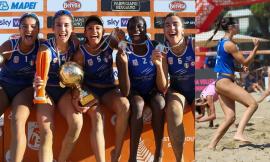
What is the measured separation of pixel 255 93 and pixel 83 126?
1482cm

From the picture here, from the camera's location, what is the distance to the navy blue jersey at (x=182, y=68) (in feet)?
17.9

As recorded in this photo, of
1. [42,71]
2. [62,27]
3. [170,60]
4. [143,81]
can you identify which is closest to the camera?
[42,71]

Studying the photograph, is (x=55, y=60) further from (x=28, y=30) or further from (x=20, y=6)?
(x=20, y=6)

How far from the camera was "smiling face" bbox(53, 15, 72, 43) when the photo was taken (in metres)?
5.04

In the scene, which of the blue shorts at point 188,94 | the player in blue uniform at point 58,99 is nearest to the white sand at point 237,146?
the blue shorts at point 188,94

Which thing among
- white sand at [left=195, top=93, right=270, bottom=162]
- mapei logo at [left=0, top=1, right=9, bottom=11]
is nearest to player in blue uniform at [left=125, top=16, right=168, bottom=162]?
white sand at [left=195, top=93, right=270, bottom=162]

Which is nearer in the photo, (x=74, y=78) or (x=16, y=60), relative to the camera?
(x=74, y=78)

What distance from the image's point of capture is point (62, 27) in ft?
16.5

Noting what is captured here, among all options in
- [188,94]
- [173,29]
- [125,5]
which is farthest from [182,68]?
[125,5]

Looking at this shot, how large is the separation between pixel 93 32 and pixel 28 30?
67 centimetres

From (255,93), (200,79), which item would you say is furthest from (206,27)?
(200,79)

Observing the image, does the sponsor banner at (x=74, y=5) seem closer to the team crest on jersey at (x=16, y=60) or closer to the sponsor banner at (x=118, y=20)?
the sponsor banner at (x=118, y=20)

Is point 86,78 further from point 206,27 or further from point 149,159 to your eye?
point 206,27

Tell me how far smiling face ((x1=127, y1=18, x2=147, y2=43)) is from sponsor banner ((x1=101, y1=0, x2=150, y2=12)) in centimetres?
196
